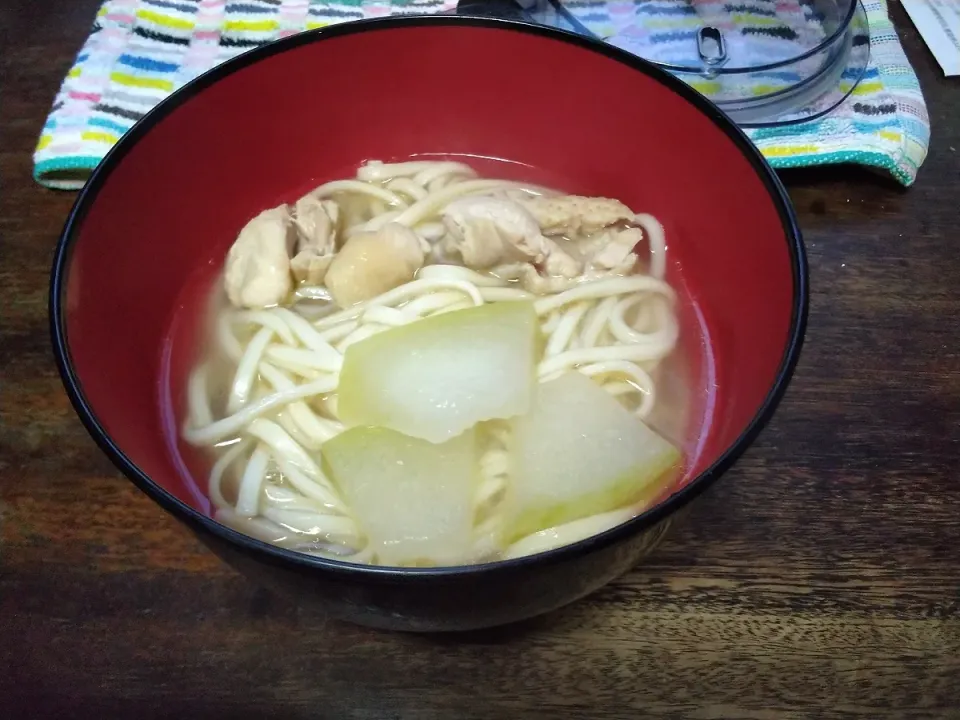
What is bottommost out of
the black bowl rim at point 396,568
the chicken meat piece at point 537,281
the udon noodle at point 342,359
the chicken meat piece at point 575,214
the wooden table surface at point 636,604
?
the wooden table surface at point 636,604

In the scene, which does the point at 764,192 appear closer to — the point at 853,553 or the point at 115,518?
the point at 853,553

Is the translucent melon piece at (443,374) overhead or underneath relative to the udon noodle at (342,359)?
overhead

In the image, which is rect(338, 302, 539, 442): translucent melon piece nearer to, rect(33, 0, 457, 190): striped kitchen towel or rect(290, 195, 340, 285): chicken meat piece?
rect(290, 195, 340, 285): chicken meat piece

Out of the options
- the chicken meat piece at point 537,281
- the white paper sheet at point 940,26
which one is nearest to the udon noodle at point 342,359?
the chicken meat piece at point 537,281

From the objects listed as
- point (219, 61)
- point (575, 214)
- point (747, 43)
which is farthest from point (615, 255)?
point (219, 61)

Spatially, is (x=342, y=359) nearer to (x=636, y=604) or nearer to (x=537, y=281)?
(x=537, y=281)

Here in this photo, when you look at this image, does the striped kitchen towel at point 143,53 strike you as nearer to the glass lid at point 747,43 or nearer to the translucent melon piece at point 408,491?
the glass lid at point 747,43

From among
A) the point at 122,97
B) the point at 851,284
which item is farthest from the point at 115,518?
the point at 851,284
